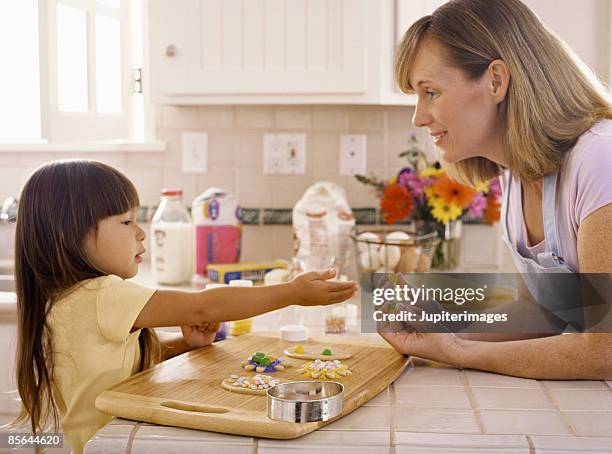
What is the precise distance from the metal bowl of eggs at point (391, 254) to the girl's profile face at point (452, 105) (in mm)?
565

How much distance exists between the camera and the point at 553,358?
1.38m

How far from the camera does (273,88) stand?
8.02 feet

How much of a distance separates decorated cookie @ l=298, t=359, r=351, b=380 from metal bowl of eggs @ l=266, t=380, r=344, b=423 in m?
0.16

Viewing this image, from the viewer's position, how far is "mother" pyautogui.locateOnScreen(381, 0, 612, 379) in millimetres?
1396

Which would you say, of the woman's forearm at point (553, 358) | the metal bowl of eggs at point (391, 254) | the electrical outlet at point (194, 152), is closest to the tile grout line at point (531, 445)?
the woman's forearm at point (553, 358)

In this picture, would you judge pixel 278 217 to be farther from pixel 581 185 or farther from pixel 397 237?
pixel 581 185

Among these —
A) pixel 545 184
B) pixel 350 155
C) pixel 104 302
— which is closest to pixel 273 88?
pixel 350 155

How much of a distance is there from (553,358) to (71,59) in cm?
155

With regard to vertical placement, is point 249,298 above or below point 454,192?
below

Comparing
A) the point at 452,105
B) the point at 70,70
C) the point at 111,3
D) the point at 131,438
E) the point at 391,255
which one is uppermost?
the point at 111,3

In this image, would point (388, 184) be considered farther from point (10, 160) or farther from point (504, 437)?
point (504, 437)

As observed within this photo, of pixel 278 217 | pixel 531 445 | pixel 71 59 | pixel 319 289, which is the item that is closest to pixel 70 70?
pixel 71 59

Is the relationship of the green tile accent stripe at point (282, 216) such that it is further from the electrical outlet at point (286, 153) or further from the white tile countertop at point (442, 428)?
the white tile countertop at point (442, 428)

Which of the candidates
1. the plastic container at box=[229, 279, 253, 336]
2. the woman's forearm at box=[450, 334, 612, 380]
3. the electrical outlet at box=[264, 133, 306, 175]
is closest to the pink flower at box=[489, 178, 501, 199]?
the electrical outlet at box=[264, 133, 306, 175]
